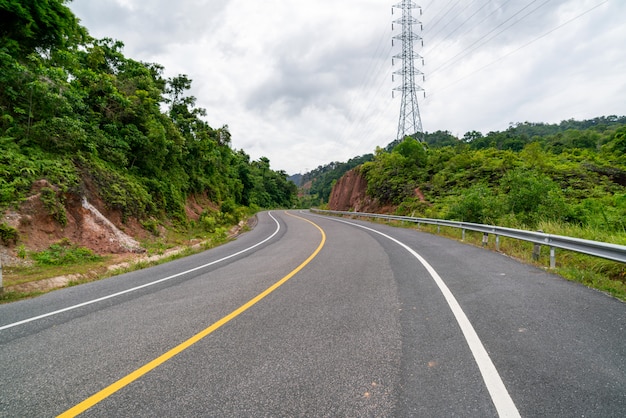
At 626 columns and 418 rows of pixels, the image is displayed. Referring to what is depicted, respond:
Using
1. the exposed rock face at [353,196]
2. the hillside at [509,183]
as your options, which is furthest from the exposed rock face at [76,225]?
the exposed rock face at [353,196]

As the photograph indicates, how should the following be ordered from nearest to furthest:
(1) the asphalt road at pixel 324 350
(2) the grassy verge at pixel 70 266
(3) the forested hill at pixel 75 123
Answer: (1) the asphalt road at pixel 324 350, (2) the grassy verge at pixel 70 266, (3) the forested hill at pixel 75 123

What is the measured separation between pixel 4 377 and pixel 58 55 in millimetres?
15821

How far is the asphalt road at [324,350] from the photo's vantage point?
2311mm

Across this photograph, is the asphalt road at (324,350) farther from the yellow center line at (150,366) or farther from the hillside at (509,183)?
the hillside at (509,183)

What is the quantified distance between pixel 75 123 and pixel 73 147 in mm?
972

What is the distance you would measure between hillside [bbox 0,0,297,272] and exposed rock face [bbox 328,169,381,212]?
22848 millimetres

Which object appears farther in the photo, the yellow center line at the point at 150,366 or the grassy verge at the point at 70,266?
the grassy verge at the point at 70,266

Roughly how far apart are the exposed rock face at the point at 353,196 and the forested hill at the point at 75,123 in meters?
22.8

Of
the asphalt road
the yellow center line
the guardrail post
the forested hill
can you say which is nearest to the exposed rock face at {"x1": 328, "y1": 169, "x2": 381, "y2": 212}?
the forested hill

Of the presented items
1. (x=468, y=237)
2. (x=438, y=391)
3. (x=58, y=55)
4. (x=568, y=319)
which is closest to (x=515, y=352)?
(x=438, y=391)

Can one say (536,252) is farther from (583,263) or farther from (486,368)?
(486,368)

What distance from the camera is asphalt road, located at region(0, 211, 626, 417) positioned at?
2311mm

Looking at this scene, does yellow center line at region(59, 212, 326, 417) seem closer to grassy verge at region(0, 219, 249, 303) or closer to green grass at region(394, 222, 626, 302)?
grassy verge at region(0, 219, 249, 303)

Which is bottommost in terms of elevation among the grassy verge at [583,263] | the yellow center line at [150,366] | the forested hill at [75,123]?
the yellow center line at [150,366]
